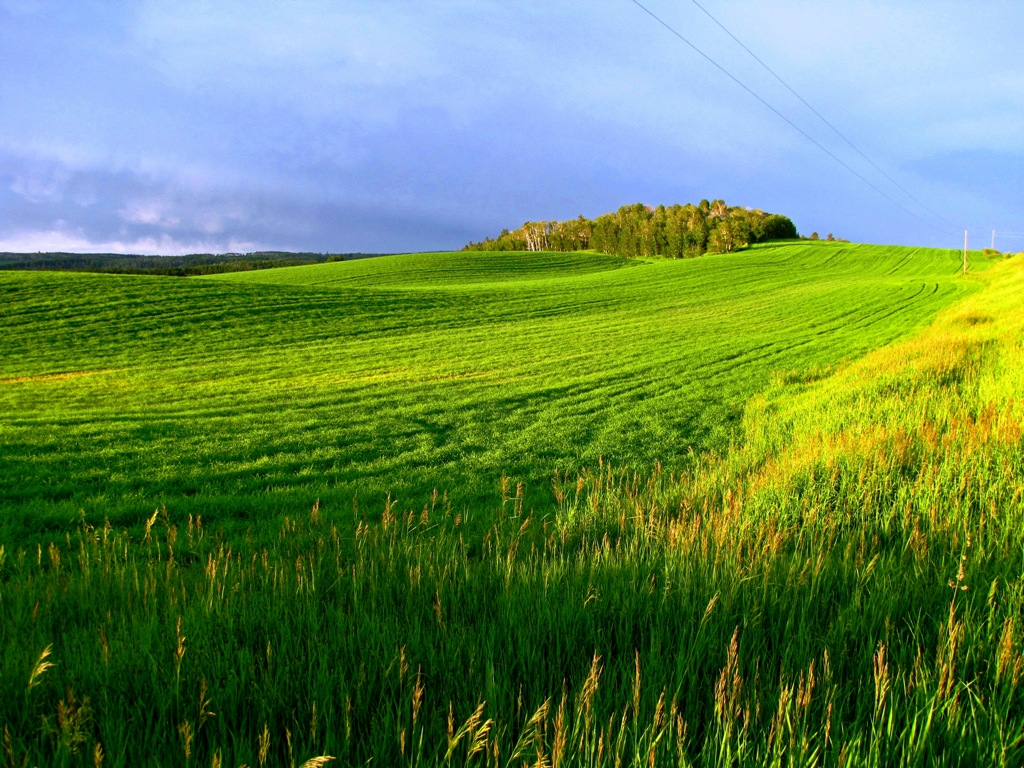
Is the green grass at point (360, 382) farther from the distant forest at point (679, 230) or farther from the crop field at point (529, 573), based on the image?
the distant forest at point (679, 230)

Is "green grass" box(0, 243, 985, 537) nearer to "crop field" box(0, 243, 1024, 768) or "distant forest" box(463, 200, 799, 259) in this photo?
"crop field" box(0, 243, 1024, 768)

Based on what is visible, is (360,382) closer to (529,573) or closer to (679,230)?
(529,573)

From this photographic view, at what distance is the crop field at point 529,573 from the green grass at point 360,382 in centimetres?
13

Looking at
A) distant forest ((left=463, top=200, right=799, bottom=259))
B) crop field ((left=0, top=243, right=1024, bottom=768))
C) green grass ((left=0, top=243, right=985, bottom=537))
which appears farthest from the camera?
distant forest ((left=463, top=200, right=799, bottom=259))

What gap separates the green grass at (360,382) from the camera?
28.1 feet

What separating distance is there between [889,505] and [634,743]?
3769 millimetres

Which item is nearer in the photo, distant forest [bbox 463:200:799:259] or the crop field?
the crop field

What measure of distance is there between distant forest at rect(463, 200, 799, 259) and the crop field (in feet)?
296

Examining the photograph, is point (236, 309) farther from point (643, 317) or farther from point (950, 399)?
point (950, 399)

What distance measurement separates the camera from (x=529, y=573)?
11.5ft

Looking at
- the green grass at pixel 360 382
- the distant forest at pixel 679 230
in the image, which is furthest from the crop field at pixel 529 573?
the distant forest at pixel 679 230

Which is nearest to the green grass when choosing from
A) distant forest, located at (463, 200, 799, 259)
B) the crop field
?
the crop field

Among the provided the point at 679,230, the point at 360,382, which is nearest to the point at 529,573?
the point at 360,382

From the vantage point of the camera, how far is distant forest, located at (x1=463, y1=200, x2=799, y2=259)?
97.3 metres
